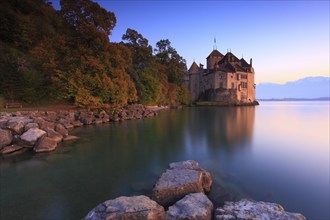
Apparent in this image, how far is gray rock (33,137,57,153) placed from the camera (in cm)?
991

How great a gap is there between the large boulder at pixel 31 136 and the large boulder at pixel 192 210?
9442 millimetres

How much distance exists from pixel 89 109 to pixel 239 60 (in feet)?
174

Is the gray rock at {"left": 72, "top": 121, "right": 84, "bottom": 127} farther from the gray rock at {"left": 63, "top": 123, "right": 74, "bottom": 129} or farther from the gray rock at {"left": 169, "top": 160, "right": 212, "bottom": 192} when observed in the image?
the gray rock at {"left": 169, "top": 160, "right": 212, "bottom": 192}

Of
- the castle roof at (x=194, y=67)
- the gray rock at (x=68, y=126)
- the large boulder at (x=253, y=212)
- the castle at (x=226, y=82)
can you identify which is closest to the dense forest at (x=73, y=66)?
the gray rock at (x=68, y=126)

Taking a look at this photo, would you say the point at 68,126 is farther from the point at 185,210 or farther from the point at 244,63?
the point at 244,63

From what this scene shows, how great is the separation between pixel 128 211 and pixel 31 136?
9.45 m

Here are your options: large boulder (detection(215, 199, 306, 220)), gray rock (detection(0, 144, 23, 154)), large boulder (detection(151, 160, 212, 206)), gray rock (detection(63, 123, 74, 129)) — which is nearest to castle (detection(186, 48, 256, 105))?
gray rock (detection(63, 123, 74, 129))

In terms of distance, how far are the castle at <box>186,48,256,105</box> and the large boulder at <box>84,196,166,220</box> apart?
5518cm

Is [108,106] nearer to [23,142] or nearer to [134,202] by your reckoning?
[23,142]

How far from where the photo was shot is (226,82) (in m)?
55.5

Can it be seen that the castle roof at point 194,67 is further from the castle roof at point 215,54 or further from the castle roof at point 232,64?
the castle roof at point 232,64

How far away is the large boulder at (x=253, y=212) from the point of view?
3564 mm

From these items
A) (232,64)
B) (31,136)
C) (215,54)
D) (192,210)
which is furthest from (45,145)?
(215,54)

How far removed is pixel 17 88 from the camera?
2164 centimetres
